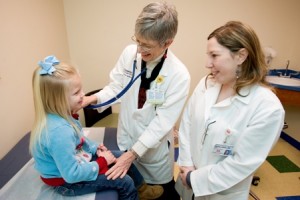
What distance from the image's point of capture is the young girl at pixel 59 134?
3.07 feet

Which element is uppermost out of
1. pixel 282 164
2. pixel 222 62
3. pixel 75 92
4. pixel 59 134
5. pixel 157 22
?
pixel 157 22

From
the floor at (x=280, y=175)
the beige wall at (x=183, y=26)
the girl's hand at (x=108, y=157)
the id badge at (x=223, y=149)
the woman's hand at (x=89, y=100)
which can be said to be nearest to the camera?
the id badge at (x=223, y=149)

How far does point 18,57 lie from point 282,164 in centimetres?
283

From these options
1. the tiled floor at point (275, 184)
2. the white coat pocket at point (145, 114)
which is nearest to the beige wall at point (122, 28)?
the white coat pocket at point (145, 114)

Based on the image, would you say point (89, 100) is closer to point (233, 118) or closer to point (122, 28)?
point (233, 118)

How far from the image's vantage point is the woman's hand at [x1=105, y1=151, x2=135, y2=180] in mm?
1128

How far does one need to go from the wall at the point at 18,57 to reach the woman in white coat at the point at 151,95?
0.58m

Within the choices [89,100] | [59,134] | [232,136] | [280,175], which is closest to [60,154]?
[59,134]

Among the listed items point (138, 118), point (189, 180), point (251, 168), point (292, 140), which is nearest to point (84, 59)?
point (138, 118)

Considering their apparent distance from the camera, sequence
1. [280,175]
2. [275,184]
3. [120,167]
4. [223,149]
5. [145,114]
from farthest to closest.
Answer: [280,175], [275,184], [145,114], [120,167], [223,149]

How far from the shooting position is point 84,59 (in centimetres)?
268

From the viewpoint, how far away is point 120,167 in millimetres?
1169

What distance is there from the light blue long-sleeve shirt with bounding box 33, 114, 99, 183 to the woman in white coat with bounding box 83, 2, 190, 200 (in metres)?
0.19

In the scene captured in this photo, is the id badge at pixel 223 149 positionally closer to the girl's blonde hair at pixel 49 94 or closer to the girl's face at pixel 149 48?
the girl's face at pixel 149 48
